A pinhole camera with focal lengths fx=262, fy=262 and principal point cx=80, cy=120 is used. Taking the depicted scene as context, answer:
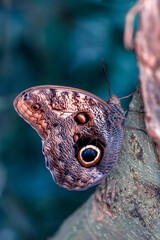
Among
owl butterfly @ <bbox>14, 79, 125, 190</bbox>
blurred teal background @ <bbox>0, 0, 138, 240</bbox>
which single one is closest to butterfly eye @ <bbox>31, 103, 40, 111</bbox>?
owl butterfly @ <bbox>14, 79, 125, 190</bbox>

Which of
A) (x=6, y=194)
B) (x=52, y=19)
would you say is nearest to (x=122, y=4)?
(x=52, y=19)

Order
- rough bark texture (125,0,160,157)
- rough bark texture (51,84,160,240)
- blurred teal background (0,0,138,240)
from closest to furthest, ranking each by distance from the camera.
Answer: rough bark texture (125,0,160,157) → rough bark texture (51,84,160,240) → blurred teal background (0,0,138,240)

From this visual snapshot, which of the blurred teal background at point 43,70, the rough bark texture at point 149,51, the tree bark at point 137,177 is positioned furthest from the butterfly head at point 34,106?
the blurred teal background at point 43,70

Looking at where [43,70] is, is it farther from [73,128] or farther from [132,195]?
[132,195]

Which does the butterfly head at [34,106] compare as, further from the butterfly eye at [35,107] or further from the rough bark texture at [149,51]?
the rough bark texture at [149,51]

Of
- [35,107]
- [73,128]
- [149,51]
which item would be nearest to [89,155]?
[73,128]

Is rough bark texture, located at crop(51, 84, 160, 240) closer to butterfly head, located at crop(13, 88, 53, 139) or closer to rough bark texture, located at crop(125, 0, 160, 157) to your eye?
rough bark texture, located at crop(125, 0, 160, 157)
